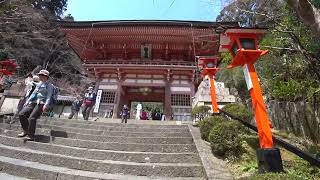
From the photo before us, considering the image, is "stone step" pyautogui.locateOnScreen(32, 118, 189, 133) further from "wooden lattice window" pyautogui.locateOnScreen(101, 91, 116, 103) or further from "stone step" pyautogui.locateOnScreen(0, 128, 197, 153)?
"wooden lattice window" pyautogui.locateOnScreen(101, 91, 116, 103)

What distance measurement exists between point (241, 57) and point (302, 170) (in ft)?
8.11

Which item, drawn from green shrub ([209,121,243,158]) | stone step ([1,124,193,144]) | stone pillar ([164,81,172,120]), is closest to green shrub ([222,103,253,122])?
stone step ([1,124,193,144])

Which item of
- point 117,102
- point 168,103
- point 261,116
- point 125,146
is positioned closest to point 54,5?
point 117,102

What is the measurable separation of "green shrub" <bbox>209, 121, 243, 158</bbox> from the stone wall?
4128 millimetres

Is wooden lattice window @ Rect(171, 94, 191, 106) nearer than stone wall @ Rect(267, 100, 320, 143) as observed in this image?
No

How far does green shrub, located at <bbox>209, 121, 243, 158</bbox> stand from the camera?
17.6 feet

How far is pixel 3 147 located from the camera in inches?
241

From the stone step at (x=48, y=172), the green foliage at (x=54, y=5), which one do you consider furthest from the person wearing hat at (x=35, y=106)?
the green foliage at (x=54, y=5)

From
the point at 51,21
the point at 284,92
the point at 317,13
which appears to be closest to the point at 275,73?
the point at 284,92

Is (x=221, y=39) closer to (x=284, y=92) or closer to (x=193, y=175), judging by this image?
(x=193, y=175)

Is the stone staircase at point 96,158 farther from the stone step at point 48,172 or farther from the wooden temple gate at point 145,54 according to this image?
the wooden temple gate at point 145,54

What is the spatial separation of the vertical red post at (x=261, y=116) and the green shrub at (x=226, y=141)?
943 mm

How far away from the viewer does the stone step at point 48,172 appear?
4.54 meters

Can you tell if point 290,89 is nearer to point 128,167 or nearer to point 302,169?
point 302,169
